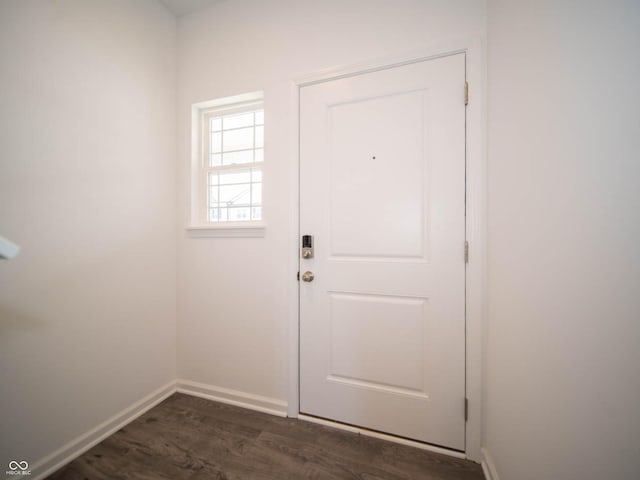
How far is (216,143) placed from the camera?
1968mm

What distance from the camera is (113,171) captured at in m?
1.51

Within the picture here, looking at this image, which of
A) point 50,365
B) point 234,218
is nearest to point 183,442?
point 50,365

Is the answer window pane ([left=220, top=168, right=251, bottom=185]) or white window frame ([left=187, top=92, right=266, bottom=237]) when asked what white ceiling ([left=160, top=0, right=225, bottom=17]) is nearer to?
white window frame ([left=187, top=92, right=266, bottom=237])

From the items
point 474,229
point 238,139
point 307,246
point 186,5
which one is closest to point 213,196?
point 238,139

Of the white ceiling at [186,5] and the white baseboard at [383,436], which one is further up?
the white ceiling at [186,5]

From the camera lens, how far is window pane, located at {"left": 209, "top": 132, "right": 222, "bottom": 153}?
196cm

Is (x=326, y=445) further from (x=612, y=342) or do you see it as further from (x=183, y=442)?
(x=612, y=342)

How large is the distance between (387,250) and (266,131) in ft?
3.73

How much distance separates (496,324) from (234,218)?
177 centimetres

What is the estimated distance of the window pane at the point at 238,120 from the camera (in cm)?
187

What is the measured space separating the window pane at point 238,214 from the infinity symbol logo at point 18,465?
1.57 m

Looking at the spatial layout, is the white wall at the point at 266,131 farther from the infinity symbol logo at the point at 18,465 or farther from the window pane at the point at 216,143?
the infinity symbol logo at the point at 18,465

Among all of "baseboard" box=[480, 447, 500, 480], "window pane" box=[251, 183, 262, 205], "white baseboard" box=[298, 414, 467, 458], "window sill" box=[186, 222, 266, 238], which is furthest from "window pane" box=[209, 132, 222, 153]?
"baseboard" box=[480, 447, 500, 480]

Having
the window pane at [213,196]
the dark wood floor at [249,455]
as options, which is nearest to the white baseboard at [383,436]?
the dark wood floor at [249,455]
